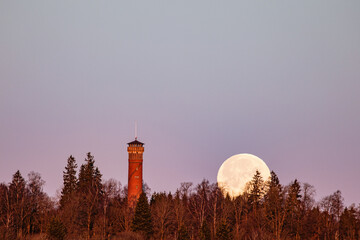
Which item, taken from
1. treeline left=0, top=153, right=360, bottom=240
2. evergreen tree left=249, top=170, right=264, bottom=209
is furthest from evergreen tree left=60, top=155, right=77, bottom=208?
evergreen tree left=249, top=170, right=264, bottom=209

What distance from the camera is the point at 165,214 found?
98312 mm

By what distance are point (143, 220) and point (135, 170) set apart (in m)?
27.4

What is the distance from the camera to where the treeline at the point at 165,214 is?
94125 millimetres

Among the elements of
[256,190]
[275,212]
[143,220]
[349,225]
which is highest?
[256,190]

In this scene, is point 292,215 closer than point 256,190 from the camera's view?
Yes

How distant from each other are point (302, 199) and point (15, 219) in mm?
56706

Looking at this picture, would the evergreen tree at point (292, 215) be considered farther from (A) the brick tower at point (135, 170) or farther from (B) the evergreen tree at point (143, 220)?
(A) the brick tower at point (135, 170)

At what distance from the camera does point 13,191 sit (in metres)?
104

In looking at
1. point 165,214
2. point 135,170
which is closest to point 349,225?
point 165,214

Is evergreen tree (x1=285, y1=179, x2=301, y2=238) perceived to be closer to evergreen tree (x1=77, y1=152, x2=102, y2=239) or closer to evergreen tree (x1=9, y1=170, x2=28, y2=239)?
evergreen tree (x1=77, y1=152, x2=102, y2=239)

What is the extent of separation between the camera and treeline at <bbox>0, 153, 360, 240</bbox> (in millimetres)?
94125

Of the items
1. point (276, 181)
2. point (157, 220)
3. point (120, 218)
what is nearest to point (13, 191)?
point (120, 218)

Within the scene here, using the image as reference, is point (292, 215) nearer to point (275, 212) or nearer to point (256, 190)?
point (275, 212)

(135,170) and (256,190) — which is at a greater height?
(135,170)
